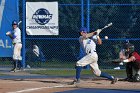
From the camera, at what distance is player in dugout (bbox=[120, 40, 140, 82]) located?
55.4ft

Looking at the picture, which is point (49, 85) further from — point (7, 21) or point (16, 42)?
point (7, 21)

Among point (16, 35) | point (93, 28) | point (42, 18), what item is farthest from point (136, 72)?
point (93, 28)

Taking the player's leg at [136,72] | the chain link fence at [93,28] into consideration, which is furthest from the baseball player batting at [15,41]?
the player's leg at [136,72]

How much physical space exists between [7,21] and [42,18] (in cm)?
156

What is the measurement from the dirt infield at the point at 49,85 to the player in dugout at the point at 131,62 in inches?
15.3

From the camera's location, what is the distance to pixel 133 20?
28000mm

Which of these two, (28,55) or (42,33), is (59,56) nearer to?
(28,55)

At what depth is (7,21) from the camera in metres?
23.8

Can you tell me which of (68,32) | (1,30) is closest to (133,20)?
(68,32)

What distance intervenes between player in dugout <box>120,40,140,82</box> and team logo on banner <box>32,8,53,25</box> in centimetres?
709

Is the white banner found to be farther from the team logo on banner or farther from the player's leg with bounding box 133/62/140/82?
the player's leg with bounding box 133/62/140/82

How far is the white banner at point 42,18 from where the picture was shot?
23.8m

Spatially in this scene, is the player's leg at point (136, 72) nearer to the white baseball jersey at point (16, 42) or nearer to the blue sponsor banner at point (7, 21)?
the white baseball jersey at point (16, 42)

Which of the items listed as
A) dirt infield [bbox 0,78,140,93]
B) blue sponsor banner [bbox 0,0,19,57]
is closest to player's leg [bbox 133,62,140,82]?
dirt infield [bbox 0,78,140,93]
